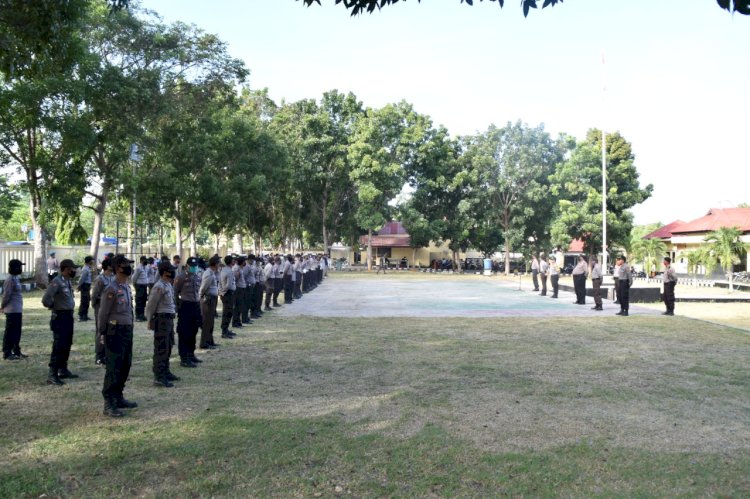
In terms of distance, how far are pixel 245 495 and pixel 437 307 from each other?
52.0 ft

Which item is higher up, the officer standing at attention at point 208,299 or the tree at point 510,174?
the tree at point 510,174

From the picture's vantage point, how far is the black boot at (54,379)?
322 inches

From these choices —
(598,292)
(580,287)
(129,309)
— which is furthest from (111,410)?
(580,287)

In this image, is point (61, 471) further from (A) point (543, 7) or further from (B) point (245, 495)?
(A) point (543, 7)

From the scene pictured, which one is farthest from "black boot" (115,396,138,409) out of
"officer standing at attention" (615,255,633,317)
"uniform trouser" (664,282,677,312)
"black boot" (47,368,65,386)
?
"uniform trouser" (664,282,677,312)

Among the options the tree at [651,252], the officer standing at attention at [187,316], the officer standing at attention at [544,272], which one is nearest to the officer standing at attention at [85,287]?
the officer standing at attention at [187,316]

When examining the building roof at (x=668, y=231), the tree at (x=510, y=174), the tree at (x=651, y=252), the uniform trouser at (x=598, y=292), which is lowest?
the uniform trouser at (x=598, y=292)

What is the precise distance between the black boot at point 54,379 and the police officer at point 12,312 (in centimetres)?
207

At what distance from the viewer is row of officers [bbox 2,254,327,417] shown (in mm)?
6848

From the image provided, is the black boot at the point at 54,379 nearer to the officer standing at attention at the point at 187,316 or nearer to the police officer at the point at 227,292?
the officer standing at attention at the point at 187,316

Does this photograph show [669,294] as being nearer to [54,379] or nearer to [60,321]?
[60,321]

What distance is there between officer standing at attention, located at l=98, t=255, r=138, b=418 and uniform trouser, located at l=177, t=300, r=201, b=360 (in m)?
2.47

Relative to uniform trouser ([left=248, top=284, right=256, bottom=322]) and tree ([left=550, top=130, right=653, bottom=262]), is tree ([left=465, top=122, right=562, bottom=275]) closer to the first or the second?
tree ([left=550, top=130, right=653, bottom=262])

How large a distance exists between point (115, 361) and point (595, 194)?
39302 millimetres
